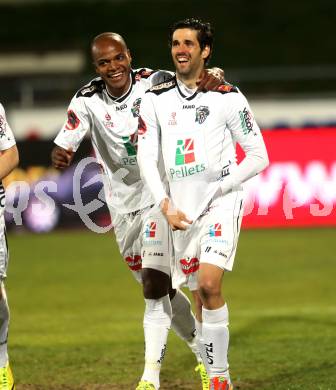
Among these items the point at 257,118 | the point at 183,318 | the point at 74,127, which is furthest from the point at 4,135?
the point at 257,118

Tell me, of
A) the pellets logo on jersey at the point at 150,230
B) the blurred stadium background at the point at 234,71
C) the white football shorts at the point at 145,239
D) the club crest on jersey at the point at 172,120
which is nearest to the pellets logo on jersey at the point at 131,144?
the white football shorts at the point at 145,239

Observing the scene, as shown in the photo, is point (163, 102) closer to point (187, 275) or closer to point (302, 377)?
point (187, 275)

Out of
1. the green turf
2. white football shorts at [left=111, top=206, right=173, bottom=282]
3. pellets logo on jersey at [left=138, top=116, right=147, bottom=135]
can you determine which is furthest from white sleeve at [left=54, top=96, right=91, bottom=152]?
the green turf

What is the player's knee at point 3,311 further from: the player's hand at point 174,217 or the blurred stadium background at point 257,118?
the player's hand at point 174,217

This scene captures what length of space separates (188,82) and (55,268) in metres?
8.17

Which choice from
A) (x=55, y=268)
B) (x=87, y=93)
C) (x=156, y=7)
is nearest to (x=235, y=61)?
(x=156, y=7)

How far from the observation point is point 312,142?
55.5ft

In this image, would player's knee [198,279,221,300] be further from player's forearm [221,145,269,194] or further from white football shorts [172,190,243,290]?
player's forearm [221,145,269,194]

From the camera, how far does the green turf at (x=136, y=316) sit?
7141mm

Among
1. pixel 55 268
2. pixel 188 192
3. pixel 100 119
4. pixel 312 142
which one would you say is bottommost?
pixel 55 268

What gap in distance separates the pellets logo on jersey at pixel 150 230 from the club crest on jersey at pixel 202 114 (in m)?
0.86

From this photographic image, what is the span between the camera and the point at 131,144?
653cm

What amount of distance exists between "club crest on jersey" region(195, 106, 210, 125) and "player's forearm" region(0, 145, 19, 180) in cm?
123

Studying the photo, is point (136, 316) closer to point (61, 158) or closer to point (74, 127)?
point (74, 127)
